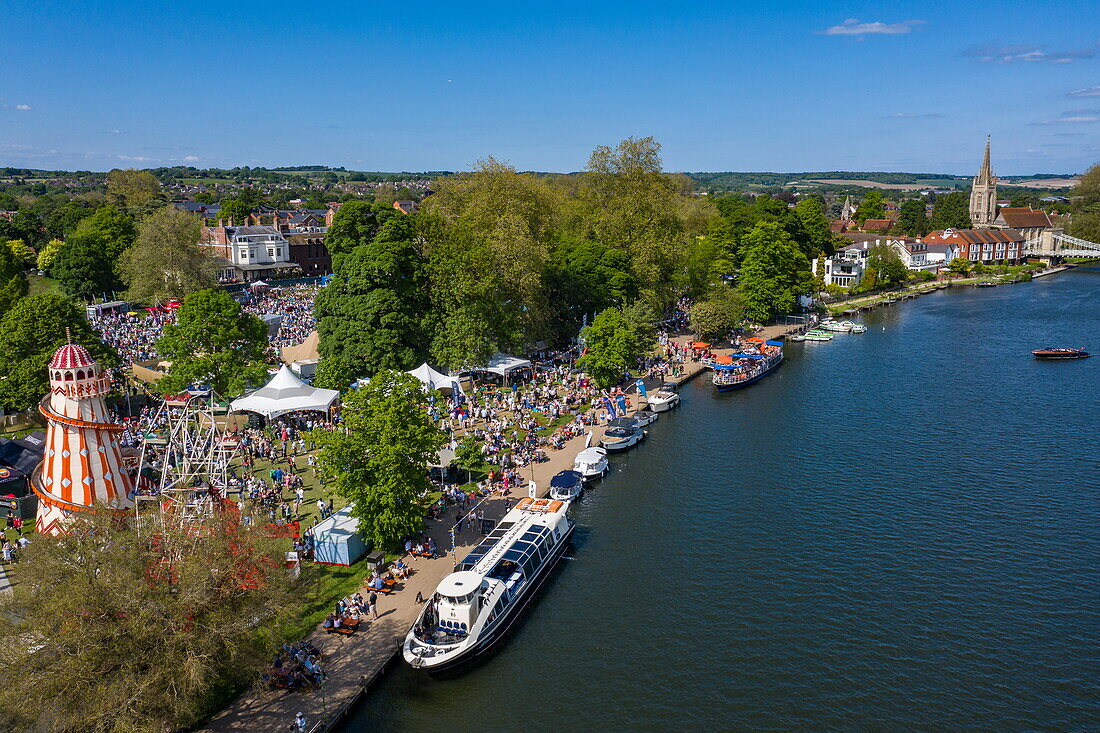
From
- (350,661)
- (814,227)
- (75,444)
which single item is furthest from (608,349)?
(814,227)

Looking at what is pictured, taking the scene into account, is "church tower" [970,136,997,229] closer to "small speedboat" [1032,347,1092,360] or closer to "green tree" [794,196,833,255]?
"green tree" [794,196,833,255]

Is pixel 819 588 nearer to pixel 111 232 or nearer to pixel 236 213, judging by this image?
pixel 111 232

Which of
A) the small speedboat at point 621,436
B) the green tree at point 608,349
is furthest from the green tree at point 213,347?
the green tree at point 608,349

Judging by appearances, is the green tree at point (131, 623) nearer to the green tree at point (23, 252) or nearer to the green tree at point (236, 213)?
the green tree at point (236, 213)

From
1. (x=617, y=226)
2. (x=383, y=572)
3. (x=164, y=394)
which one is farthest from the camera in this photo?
(x=617, y=226)

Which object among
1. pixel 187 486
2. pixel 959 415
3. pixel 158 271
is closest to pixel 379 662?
pixel 187 486

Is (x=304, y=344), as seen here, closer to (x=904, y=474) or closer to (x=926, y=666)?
(x=904, y=474)
